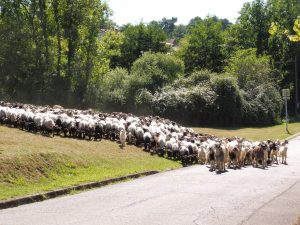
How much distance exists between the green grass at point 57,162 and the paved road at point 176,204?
4.51 ft

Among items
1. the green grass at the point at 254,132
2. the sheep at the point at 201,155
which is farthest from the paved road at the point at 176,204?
the green grass at the point at 254,132

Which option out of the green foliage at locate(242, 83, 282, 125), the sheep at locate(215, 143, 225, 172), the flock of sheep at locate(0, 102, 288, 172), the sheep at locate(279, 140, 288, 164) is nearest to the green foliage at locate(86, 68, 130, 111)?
the green foliage at locate(242, 83, 282, 125)

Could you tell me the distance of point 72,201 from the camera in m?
14.8

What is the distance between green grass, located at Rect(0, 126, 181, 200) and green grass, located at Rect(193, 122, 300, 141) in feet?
56.0

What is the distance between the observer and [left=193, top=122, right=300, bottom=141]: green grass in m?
42.2

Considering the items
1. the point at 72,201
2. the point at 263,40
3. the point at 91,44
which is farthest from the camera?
the point at 263,40

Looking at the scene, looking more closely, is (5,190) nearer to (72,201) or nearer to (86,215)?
(72,201)

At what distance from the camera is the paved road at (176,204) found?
12.3 metres

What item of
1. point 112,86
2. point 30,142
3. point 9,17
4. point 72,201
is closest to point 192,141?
point 30,142

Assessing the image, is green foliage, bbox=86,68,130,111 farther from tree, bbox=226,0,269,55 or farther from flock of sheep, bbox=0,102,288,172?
tree, bbox=226,0,269,55

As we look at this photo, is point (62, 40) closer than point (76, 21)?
No

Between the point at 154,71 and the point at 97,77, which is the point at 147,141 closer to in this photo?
the point at 154,71

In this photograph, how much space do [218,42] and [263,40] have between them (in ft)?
21.7

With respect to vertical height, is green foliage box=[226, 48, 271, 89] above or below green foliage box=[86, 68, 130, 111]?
above
